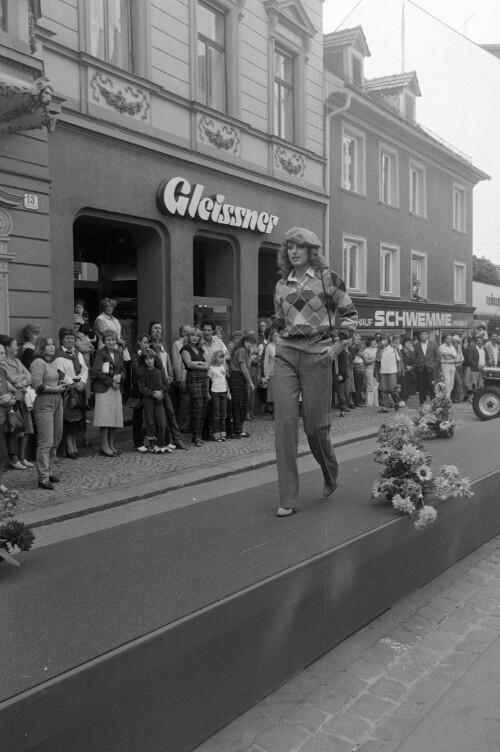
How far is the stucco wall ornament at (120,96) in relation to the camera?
918 cm

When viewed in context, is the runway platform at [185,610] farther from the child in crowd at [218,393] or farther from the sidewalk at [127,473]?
the child in crowd at [218,393]

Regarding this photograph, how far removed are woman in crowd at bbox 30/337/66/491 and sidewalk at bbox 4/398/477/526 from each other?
0.19m

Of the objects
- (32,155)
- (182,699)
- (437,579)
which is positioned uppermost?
(32,155)

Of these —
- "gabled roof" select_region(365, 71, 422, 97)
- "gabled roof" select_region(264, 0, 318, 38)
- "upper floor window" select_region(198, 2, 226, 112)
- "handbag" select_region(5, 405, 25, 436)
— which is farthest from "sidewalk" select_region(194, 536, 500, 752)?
"gabled roof" select_region(264, 0, 318, 38)

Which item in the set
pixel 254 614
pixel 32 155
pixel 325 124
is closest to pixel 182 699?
pixel 254 614

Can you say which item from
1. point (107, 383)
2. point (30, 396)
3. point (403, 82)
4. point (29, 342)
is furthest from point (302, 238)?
point (29, 342)

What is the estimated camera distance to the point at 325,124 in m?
14.0

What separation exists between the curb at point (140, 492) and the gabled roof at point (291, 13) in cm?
807

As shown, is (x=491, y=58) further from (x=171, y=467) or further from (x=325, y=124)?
(x=325, y=124)

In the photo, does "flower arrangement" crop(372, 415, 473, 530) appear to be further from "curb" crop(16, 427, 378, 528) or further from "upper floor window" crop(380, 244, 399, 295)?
"upper floor window" crop(380, 244, 399, 295)

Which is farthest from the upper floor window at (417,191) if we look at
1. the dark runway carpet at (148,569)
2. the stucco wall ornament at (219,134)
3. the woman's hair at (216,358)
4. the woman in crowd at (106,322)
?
the dark runway carpet at (148,569)

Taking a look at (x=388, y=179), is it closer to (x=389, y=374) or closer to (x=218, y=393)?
(x=389, y=374)

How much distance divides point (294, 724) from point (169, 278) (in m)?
8.65

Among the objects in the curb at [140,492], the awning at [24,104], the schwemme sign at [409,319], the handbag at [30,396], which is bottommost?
the curb at [140,492]
